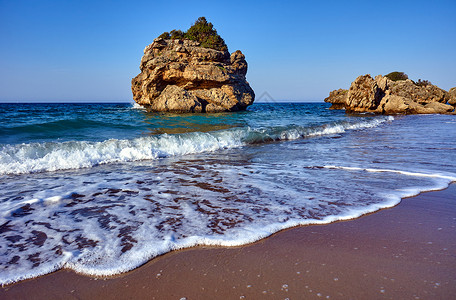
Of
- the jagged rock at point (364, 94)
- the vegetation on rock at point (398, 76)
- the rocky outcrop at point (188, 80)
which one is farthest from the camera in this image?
the vegetation on rock at point (398, 76)

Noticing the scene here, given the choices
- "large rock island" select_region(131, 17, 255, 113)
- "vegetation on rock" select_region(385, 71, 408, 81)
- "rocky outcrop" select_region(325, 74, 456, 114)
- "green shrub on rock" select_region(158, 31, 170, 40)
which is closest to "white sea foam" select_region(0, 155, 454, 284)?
"large rock island" select_region(131, 17, 255, 113)

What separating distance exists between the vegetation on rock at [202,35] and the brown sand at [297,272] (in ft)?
105

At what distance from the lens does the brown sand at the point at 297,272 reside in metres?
1.54

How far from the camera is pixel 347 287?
1.57 meters

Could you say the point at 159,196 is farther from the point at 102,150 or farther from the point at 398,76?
the point at 398,76

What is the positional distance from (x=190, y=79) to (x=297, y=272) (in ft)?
88.3

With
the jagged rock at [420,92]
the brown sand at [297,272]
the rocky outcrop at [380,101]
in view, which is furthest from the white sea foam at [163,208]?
the jagged rock at [420,92]

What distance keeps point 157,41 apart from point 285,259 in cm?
3167

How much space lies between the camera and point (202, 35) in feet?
108

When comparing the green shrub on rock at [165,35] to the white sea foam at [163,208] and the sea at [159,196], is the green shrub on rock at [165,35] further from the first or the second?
the white sea foam at [163,208]

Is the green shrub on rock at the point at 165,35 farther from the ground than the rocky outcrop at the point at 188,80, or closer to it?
farther from the ground

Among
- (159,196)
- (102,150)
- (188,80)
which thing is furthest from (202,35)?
(159,196)

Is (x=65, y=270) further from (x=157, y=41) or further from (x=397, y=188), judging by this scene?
(x=157, y=41)

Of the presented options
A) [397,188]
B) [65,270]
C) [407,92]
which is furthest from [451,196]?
[407,92]
